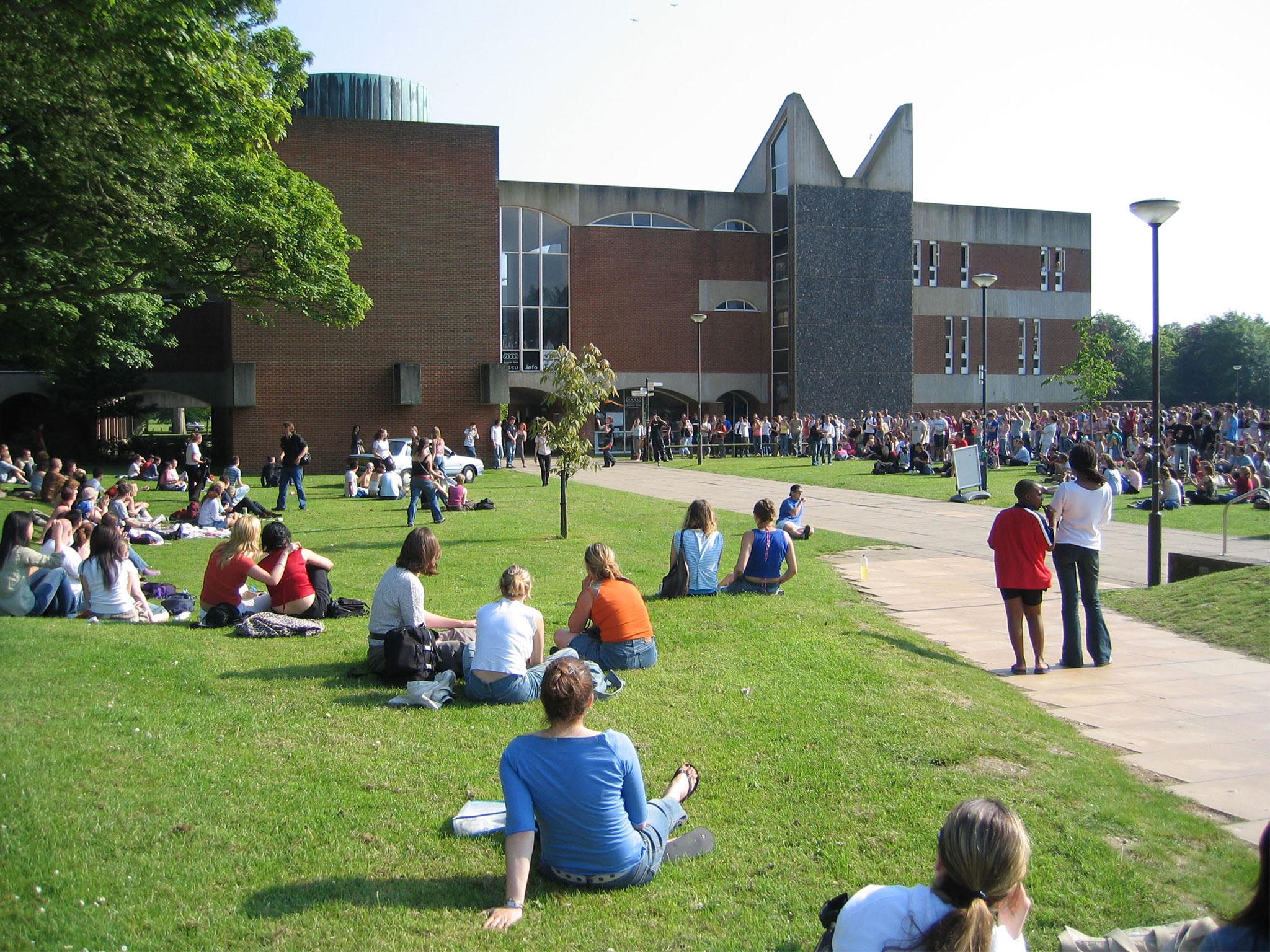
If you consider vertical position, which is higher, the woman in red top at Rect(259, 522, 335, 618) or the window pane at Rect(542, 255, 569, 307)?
the window pane at Rect(542, 255, 569, 307)

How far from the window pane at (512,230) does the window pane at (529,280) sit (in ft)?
2.15

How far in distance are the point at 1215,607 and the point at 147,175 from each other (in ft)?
56.9

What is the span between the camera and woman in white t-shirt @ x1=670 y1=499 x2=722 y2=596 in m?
10.9

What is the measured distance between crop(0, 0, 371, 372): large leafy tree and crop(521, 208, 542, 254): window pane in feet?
63.1

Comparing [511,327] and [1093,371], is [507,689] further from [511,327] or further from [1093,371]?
[1093,371]

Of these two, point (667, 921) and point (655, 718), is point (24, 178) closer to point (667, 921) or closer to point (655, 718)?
point (655, 718)

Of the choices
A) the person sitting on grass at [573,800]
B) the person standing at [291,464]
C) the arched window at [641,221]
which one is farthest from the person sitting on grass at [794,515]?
the arched window at [641,221]

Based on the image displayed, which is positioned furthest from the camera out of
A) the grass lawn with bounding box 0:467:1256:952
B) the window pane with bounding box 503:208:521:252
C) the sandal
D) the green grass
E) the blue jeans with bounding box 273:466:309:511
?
the window pane with bounding box 503:208:521:252

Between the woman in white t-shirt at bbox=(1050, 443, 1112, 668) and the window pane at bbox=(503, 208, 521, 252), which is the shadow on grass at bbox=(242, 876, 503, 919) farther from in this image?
the window pane at bbox=(503, 208, 521, 252)

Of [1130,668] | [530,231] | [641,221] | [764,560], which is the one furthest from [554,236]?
[1130,668]

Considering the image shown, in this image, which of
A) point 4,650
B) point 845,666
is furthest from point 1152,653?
point 4,650

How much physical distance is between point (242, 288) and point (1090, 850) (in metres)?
21.8

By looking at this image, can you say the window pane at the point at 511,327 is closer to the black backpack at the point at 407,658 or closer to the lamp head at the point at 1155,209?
the lamp head at the point at 1155,209

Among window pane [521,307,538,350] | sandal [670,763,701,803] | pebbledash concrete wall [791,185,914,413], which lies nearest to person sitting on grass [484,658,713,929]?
sandal [670,763,701,803]
